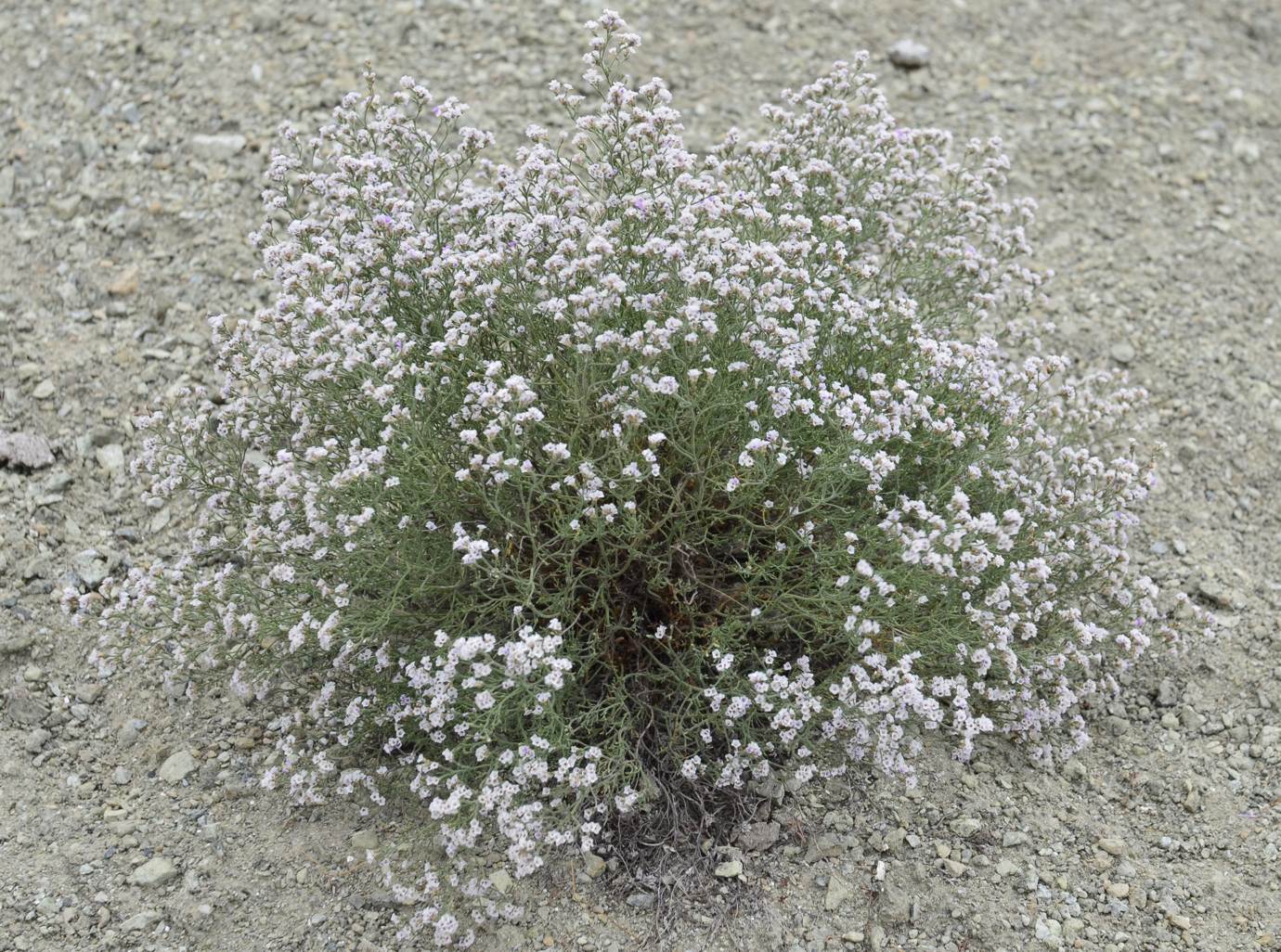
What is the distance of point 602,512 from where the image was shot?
12.1 ft

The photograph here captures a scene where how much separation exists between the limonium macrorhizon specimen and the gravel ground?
26cm

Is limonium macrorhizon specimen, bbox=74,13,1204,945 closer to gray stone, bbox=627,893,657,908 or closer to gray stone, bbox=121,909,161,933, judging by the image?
gray stone, bbox=627,893,657,908

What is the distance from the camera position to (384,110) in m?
4.40

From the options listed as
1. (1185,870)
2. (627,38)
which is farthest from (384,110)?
(1185,870)

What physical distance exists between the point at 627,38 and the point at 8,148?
14.1 ft

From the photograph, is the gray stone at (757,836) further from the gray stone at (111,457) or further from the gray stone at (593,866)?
the gray stone at (111,457)

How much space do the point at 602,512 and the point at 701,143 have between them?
3.96 meters

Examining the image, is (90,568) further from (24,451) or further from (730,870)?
(730,870)

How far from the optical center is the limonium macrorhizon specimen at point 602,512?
367 centimetres

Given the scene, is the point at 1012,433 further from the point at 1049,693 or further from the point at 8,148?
the point at 8,148

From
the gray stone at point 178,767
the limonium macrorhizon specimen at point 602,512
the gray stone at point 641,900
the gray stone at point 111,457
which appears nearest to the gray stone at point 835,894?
the limonium macrorhizon specimen at point 602,512

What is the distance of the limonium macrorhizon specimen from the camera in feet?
12.1

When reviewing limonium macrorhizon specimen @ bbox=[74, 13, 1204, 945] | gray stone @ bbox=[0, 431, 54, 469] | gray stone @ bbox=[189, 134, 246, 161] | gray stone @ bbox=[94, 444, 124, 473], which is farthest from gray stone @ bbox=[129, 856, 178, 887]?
gray stone @ bbox=[189, 134, 246, 161]

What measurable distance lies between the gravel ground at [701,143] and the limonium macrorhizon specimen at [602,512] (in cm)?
26
